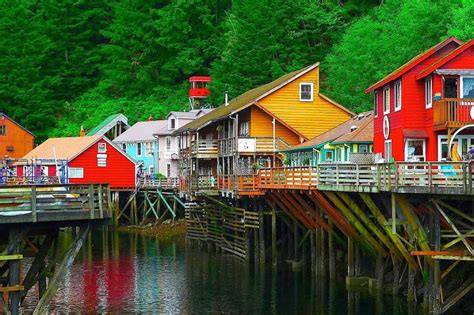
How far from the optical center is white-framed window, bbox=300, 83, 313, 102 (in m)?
55.0

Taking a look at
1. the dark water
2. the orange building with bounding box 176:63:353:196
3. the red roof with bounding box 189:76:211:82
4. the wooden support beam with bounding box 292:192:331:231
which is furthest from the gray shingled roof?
the wooden support beam with bounding box 292:192:331:231

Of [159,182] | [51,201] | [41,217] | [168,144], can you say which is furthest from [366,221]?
[168,144]

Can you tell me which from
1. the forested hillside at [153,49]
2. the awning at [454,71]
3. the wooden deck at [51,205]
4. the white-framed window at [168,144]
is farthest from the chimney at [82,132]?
the wooden deck at [51,205]

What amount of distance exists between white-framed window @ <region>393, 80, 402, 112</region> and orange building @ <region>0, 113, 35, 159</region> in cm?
5707

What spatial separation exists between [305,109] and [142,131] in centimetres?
3375

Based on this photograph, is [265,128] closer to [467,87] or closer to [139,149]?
[467,87]

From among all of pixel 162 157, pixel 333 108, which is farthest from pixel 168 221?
pixel 333 108

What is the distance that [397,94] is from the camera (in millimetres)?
36656

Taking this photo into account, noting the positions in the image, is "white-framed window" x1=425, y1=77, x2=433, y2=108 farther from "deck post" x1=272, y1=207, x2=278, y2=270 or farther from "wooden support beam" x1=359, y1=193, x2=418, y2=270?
"deck post" x1=272, y1=207, x2=278, y2=270

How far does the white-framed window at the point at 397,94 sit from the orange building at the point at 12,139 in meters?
57.1

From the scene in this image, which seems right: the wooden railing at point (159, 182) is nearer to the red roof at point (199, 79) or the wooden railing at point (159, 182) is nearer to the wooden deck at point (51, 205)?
Answer: the red roof at point (199, 79)

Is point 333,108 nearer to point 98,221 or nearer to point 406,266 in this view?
point 406,266

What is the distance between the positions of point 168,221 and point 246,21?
24.2 meters

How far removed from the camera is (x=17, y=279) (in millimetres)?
22703
